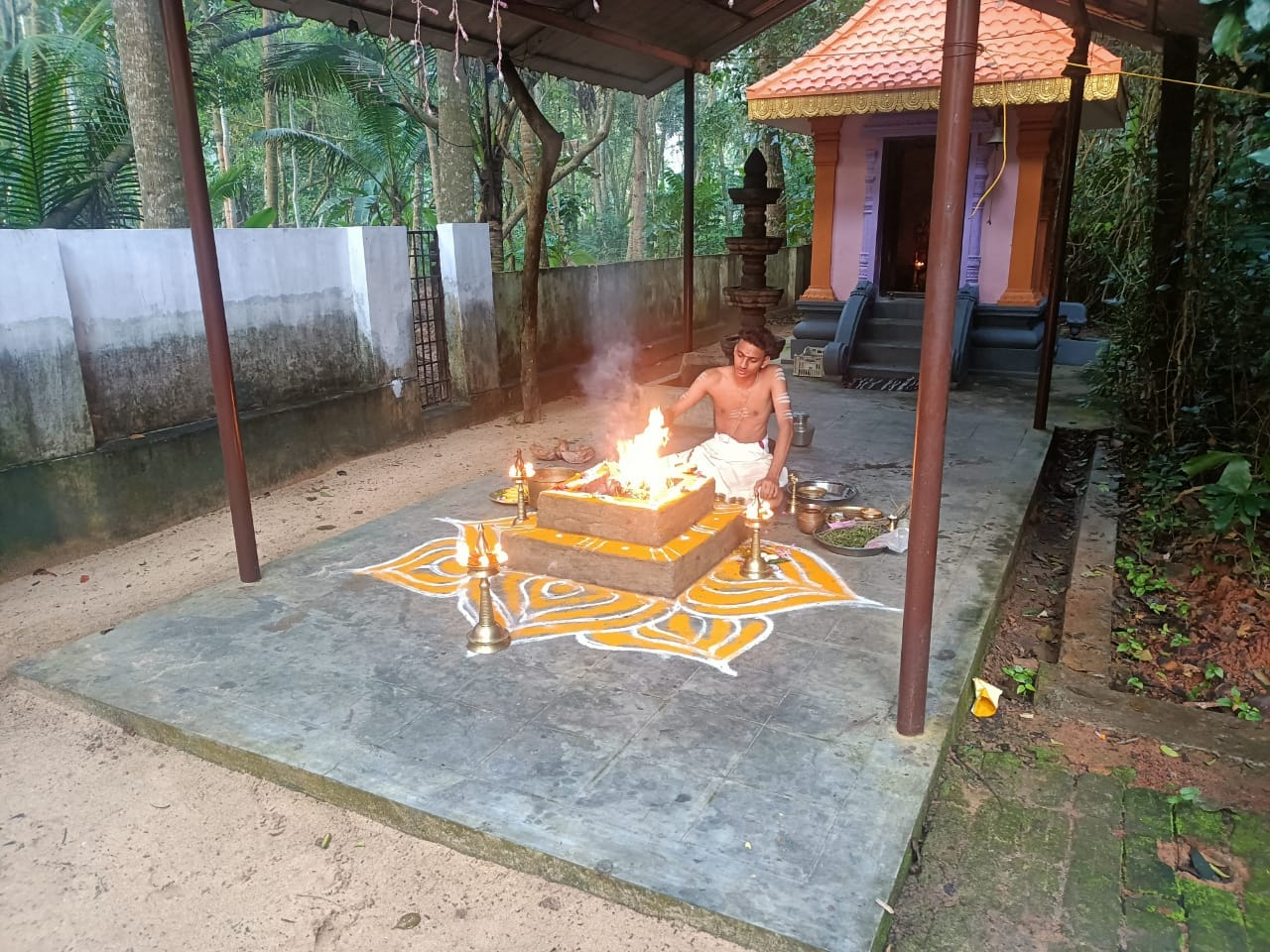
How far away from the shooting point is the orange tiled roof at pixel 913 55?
9945 millimetres

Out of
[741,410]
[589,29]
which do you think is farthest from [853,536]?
[589,29]

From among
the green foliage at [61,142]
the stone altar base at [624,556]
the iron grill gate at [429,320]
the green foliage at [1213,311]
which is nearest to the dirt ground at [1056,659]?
the green foliage at [1213,311]

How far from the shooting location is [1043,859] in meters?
3.24

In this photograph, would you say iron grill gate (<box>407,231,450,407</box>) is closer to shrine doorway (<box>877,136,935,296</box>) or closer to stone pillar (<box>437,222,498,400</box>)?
stone pillar (<box>437,222,498,400</box>)

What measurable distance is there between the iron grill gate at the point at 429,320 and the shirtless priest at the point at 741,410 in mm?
4400

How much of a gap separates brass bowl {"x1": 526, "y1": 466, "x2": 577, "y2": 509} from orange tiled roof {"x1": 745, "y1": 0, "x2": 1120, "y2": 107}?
680 cm

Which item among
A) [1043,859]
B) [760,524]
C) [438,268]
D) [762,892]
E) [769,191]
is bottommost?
[1043,859]

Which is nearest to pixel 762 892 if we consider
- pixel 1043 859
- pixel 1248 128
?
pixel 1043 859

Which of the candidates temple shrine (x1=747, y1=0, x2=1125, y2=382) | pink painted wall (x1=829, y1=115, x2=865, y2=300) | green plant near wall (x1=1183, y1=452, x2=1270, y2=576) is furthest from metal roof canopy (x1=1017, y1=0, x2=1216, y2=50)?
pink painted wall (x1=829, y1=115, x2=865, y2=300)

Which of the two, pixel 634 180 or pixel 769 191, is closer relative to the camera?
pixel 769 191

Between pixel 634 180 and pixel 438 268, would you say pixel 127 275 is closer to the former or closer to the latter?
pixel 438 268

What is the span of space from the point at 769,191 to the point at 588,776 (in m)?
6.73

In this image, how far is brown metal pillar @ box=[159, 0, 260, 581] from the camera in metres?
4.53

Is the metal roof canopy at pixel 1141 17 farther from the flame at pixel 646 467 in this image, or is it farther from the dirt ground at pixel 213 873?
the dirt ground at pixel 213 873
